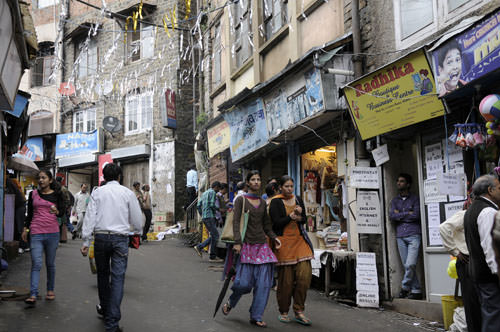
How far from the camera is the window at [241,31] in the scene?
48.1 feet

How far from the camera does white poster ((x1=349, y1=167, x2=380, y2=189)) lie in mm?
8562

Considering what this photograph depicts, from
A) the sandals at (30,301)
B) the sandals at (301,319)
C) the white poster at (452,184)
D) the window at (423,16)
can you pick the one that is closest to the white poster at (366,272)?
the sandals at (301,319)

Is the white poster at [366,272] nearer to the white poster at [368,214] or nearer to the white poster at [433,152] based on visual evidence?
the white poster at [368,214]

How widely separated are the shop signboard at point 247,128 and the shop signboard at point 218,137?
63cm

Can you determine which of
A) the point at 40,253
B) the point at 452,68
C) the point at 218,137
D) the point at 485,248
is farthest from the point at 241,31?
the point at 485,248

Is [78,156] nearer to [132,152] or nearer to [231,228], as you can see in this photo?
[132,152]

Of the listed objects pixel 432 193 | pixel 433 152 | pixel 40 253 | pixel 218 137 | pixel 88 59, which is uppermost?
pixel 88 59

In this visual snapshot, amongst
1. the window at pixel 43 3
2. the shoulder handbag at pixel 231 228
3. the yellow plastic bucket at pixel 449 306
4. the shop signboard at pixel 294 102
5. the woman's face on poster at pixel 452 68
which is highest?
the window at pixel 43 3

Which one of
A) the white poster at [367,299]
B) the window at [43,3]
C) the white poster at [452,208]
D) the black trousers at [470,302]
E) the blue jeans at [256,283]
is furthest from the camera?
the window at [43,3]

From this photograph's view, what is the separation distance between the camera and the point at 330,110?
933 cm

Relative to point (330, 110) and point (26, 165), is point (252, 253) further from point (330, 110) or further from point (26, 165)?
point (26, 165)

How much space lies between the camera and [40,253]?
7.12 meters

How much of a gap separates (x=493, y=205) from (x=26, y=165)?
39.6ft

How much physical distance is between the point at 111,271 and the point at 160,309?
1.80 metres
